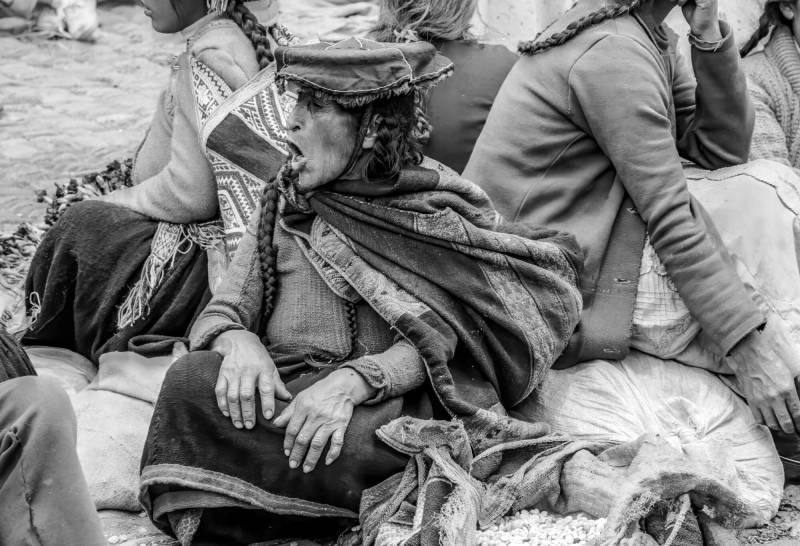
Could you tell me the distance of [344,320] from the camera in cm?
377

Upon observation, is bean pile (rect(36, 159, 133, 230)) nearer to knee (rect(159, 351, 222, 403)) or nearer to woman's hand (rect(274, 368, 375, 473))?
knee (rect(159, 351, 222, 403))

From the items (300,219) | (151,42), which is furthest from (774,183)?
(151,42)

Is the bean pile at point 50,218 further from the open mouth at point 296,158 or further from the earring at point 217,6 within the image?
the open mouth at point 296,158

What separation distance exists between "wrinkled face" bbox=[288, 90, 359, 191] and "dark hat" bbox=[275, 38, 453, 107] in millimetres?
65

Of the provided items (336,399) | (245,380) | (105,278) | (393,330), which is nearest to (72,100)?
(105,278)

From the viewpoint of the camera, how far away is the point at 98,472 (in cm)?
384

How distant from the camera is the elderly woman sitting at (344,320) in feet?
11.3

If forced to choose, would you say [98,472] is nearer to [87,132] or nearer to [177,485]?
[177,485]

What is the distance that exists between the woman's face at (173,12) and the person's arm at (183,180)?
0.15 m

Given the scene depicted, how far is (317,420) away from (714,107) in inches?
73.3

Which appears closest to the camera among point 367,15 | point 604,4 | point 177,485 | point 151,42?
point 177,485

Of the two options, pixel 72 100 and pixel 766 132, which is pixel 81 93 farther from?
pixel 766 132

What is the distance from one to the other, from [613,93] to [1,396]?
7.18ft

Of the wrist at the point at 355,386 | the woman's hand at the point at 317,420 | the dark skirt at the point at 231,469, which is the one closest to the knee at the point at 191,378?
the dark skirt at the point at 231,469
